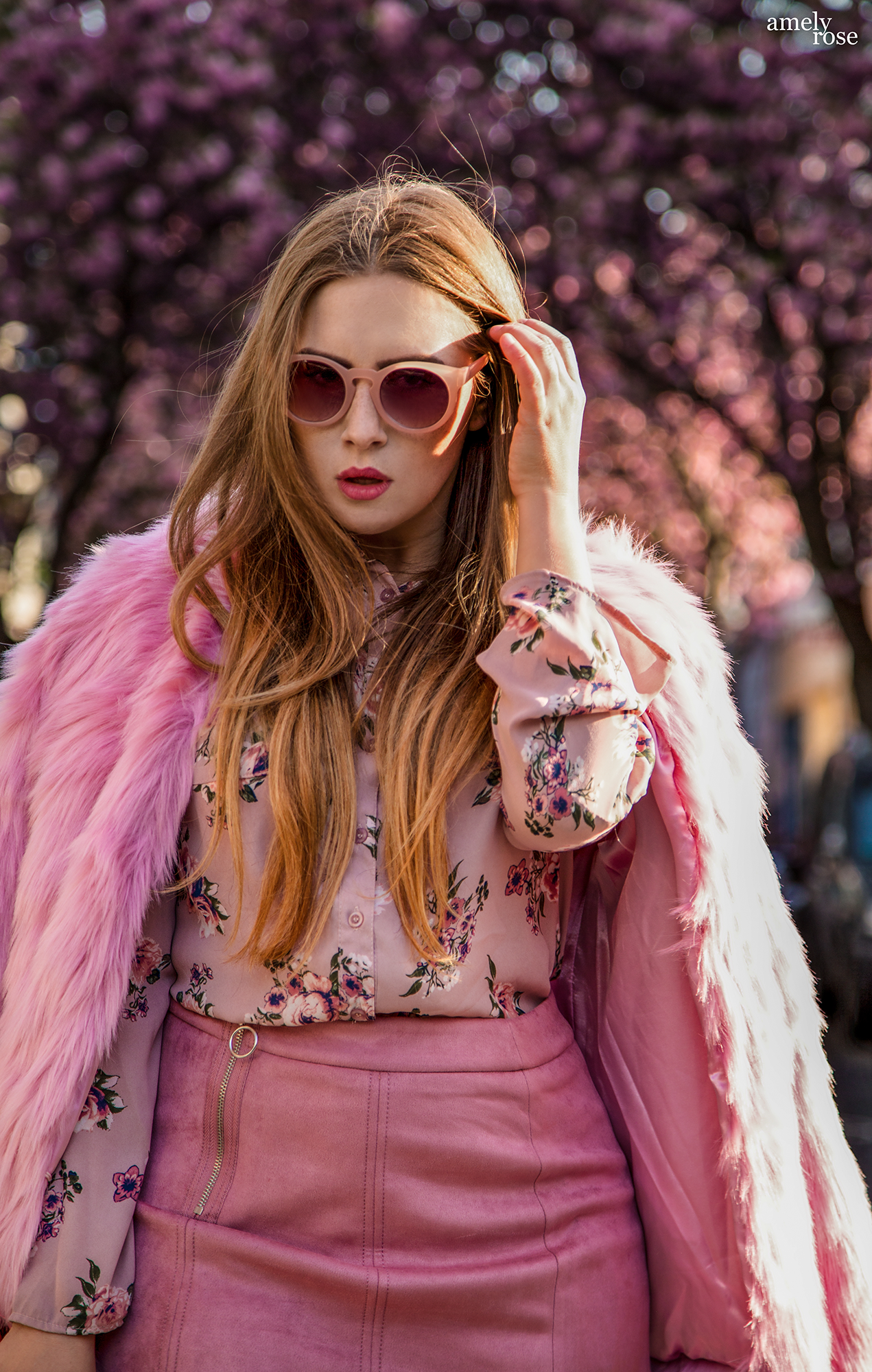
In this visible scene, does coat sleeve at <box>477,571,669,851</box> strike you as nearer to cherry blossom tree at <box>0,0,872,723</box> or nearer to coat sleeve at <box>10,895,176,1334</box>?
coat sleeve at <box>10,895,176,1334</box>

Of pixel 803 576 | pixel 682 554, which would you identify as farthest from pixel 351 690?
pixel 803 576

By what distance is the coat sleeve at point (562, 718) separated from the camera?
1619 millimetres

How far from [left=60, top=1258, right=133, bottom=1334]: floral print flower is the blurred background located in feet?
17.8

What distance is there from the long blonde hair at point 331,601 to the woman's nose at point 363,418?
0.12m

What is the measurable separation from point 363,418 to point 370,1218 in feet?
3.57

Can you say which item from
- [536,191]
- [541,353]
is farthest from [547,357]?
[536,191]

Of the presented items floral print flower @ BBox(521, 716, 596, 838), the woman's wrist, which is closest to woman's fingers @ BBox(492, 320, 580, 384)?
the woman's wrist

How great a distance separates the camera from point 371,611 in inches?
74.9

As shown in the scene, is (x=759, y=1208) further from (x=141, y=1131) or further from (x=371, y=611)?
(x=371, y=611)

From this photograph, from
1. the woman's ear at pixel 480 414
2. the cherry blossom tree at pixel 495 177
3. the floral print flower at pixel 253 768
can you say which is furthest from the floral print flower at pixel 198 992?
the cherry blossom tree at pixel 495 177

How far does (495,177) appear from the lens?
855 centimetres

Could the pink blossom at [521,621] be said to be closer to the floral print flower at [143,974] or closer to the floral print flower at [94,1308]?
the floral print flower at [143,974]

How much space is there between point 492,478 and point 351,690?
42 centimetres

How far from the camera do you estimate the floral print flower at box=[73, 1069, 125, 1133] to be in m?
1.67
